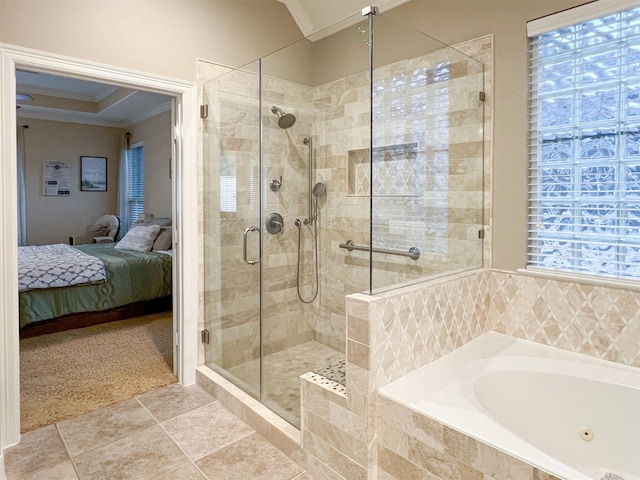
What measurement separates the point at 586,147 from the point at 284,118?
183cm

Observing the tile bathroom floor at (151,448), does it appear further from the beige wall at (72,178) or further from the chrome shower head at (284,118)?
the beige wall at (72,178)

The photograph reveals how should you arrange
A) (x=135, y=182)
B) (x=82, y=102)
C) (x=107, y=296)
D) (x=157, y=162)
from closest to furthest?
(x=107, y=296) → (x=157, y=162) → (x=82, y=102) → (x=135, y=182)

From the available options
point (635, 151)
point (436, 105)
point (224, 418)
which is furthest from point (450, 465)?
point (436, 105)

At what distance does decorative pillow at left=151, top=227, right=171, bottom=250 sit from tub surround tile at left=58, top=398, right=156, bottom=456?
111 inches

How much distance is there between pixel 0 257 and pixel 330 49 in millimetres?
2437

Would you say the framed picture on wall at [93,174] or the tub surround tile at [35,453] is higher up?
the framed picture on wall at [93,174]

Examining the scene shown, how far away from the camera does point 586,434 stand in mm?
1741

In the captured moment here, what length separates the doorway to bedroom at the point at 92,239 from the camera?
2.95 m

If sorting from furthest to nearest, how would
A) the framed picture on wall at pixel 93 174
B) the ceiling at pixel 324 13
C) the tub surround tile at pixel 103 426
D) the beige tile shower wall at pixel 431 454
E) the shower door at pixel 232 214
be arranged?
the framed picture on wall at pixel 93 174 → the ceiling at pixel 324 13 → the shower door at pixel 232 214 → the tub surround tile at pixel 103 426 → the beige tile shower wall at pixel 431 454

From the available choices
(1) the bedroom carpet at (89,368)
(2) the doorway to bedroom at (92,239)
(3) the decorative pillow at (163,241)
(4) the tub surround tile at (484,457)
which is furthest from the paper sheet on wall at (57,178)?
(4) the tub surround tile at (484,457)

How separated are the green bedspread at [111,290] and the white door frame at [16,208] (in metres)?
1.87

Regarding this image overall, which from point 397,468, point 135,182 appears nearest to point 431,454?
point 397,468

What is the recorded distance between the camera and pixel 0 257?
2012mm

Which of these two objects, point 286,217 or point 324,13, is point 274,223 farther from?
point 324,13
